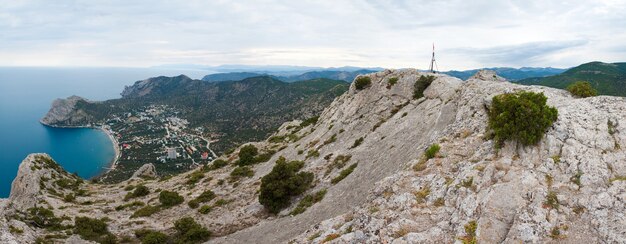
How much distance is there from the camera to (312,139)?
50094mm

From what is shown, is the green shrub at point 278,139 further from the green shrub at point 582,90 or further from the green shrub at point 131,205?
the green shrub at point 582,90

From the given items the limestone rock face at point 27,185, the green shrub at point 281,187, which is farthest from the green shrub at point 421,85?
the limestone rock face at point 27,185

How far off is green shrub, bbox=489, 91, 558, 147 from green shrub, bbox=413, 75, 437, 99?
2435cm

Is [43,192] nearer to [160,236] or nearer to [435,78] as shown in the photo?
[160,236]

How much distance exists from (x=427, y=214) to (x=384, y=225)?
218 centimetres

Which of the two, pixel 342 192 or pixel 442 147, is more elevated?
pixel 442 147

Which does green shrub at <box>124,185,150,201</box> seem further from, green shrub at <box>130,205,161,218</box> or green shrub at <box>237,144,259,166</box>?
green shrub at <box>237,144,259,166</box>

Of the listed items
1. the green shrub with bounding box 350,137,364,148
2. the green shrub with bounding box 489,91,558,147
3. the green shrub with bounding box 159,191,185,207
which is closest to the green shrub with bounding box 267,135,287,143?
the green shrub with bounding box 159,191,185,207

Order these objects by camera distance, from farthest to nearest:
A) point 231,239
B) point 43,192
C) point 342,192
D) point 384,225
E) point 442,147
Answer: point 43,192 < point 231,239 < point 342,192 < point 442,147 < point 384,225

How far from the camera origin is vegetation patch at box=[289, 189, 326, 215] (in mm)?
29156

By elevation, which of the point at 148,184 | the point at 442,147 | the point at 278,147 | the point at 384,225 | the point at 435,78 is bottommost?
the point at 148,184

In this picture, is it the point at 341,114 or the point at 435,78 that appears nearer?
the point at 435,78

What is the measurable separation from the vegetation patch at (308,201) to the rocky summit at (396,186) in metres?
0.17

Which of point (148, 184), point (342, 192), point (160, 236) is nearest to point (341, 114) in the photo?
point (342, 192)
